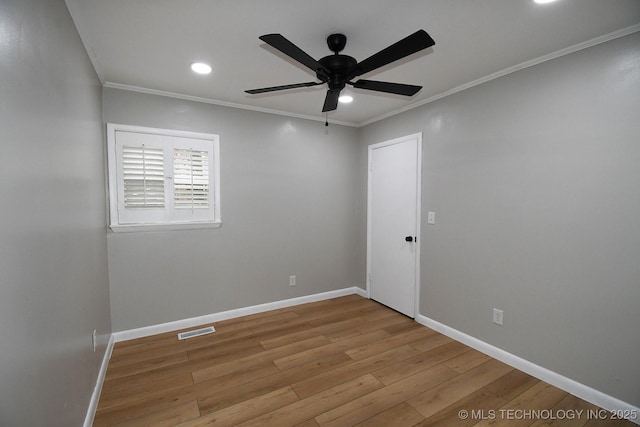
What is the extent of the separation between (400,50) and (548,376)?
2.66 m

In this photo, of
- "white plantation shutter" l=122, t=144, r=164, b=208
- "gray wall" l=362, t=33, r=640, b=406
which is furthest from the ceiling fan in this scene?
"white plantation shutter" l=122, t=144, r=164, b=208

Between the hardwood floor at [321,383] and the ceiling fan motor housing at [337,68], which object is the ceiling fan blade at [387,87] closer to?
the ceiling fan motor housing at [337,68]

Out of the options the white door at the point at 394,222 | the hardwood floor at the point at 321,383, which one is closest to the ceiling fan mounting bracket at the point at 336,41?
the white door at the point at 394,222

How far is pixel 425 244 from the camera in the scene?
3258 mm

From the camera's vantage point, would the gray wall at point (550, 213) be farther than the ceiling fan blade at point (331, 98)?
No

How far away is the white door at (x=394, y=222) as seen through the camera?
339 cm

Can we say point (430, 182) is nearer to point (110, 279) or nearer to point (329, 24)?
point (329, 24)

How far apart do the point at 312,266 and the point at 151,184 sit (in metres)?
2.18

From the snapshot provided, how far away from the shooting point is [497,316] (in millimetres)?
2594

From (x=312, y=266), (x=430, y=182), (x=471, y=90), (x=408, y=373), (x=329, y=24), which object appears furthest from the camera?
(x=312, y=266)

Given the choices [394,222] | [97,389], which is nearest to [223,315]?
[97,389]

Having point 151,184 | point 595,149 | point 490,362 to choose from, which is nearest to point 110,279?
point 151,184

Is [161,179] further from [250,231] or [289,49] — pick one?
[289,49]

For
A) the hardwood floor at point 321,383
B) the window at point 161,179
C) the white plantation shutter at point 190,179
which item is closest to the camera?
the hardwood floor at point 321,383
